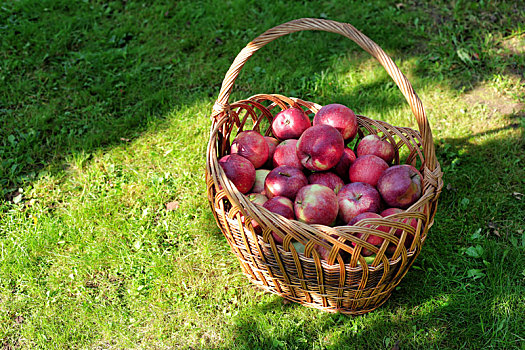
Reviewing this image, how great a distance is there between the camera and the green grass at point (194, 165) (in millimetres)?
2648

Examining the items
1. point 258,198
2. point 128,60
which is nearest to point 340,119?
point 258,198

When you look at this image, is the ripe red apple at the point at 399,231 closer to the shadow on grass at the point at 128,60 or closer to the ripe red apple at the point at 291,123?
the ripe red apple at the point at 291,123

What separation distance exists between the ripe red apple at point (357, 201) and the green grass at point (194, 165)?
681 millimetres

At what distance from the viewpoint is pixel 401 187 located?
242 centimetres

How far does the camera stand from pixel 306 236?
6.88 ft

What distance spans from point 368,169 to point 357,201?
0.93ft

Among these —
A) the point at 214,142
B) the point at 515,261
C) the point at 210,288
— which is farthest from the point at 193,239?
the point at 515,261

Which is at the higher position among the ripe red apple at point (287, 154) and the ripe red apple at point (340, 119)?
the ripe red apple at point (340, 119)

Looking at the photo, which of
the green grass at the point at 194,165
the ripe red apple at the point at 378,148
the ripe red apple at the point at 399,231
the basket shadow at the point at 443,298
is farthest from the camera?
→ the ripe red apple at the point at 378,148

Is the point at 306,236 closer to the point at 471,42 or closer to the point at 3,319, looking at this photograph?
the point at 3,319

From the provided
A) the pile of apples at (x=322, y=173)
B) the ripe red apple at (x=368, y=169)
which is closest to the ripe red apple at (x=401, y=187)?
the pile of apples at (x=322, y=173)

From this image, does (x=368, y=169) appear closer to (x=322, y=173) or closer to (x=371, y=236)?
(x=322, y=173)

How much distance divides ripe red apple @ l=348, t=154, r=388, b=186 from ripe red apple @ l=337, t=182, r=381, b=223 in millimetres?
118

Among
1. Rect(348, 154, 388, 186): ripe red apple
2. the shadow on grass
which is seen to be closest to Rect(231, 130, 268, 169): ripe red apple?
Rect(348, 154, 388, 186): ripe red apple
